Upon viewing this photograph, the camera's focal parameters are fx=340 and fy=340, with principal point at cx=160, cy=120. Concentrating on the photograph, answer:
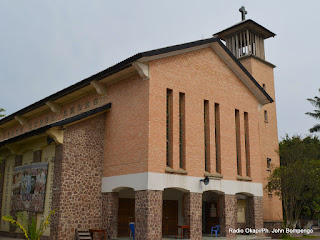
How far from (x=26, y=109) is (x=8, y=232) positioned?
343 inches

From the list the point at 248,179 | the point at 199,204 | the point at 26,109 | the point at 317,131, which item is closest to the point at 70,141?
the point at 199,204

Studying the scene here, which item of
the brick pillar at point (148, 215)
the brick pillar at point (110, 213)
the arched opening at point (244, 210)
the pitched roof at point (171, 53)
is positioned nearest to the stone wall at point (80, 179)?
the brick pillar at point (110, 213)

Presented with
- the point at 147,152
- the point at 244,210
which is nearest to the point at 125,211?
the point at 147,152

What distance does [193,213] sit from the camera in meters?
17.3

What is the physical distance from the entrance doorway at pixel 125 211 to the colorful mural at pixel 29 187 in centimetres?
412

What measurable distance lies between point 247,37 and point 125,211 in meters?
18.0

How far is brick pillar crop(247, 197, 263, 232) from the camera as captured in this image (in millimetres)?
20828

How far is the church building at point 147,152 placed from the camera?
53.8 ft

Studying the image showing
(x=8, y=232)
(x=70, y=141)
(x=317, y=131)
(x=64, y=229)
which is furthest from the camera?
(x=317, y=131)

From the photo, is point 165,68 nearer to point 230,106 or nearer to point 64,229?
point 230,106

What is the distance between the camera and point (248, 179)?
2084 centimetres

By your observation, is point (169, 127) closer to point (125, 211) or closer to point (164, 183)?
point (164, 183)

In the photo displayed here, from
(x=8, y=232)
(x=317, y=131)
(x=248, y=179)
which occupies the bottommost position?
(x=8, y=232)

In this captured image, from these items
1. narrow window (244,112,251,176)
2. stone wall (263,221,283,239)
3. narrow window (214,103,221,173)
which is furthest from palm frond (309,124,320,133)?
narrow window (214,103,221,173)
